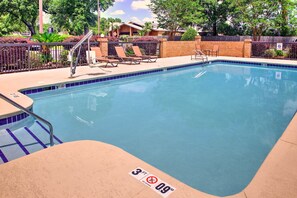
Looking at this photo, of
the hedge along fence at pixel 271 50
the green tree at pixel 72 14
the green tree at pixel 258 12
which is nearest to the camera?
the hedge along fence at pixel 271 50

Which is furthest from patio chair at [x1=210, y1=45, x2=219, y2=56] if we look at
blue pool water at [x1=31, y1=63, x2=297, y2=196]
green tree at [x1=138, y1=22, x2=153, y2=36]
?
green tree at [x1=138, y1=22, x2=153, y2=36]

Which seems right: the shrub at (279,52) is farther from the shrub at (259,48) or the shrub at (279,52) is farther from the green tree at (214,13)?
the green tree at (214,13)

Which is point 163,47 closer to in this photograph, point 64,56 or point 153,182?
point 64,56

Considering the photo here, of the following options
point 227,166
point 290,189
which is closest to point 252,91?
point 227,166

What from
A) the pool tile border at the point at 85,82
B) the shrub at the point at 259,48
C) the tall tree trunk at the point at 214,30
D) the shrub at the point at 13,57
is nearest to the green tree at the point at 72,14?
the tall tree trunk at the point at 214,30

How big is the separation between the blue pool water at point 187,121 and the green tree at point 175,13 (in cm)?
2323

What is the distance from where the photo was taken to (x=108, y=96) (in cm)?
727

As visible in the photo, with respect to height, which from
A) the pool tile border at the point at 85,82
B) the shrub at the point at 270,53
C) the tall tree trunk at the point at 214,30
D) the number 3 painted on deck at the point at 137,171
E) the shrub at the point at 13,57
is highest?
the tall tree trunk at the point at 214,30

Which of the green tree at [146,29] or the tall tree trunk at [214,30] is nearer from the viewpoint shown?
the tall tree trunk at [214,30]

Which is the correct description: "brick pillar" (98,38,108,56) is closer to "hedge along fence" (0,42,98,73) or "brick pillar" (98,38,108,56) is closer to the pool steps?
"hedge along fence" (0,42,98,73)

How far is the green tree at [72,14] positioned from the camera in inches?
1372

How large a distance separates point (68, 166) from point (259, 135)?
3335 millimetres

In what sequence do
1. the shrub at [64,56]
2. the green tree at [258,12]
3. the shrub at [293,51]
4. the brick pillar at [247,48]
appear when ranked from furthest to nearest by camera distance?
the green tree at [258,12]
the brick pillar at [247,48]
the shrub at [293,51]
the shrub at [64,56]

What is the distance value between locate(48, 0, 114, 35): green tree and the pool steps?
106ft
